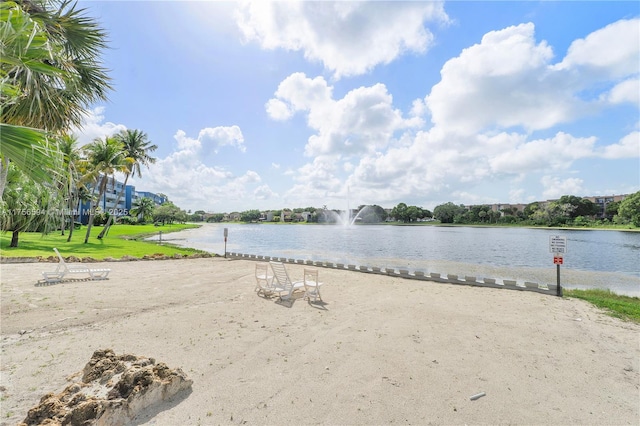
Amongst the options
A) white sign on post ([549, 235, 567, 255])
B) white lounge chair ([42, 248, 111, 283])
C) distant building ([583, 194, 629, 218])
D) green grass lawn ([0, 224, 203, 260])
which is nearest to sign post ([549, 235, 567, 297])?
white sign on post ([549, 235, 567, 255])

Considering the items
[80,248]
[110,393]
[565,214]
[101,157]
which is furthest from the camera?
[565,214]

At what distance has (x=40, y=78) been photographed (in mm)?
4320

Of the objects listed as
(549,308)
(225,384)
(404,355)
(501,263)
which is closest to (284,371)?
(225,384)

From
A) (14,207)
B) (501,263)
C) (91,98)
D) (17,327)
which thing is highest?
(91,98)

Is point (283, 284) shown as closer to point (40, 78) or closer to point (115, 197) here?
point (40, 78)

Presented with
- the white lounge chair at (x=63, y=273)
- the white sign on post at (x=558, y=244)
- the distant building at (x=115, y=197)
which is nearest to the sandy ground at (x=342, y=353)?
the white lounge chair at (x=63, y=273)

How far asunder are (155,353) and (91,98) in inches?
200

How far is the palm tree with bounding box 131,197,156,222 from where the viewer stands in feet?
315

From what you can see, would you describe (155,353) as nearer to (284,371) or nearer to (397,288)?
(284,371)

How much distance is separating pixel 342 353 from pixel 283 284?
4.45m

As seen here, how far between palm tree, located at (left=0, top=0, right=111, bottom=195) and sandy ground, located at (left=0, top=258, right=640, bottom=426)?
307 centimetres

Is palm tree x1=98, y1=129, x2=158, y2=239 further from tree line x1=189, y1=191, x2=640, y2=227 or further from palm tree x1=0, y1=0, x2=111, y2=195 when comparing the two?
tree line x1=189, y1=191, x2=640, y2=227

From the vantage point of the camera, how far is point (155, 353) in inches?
202

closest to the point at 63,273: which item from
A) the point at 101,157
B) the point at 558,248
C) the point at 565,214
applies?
the point at 558,248
